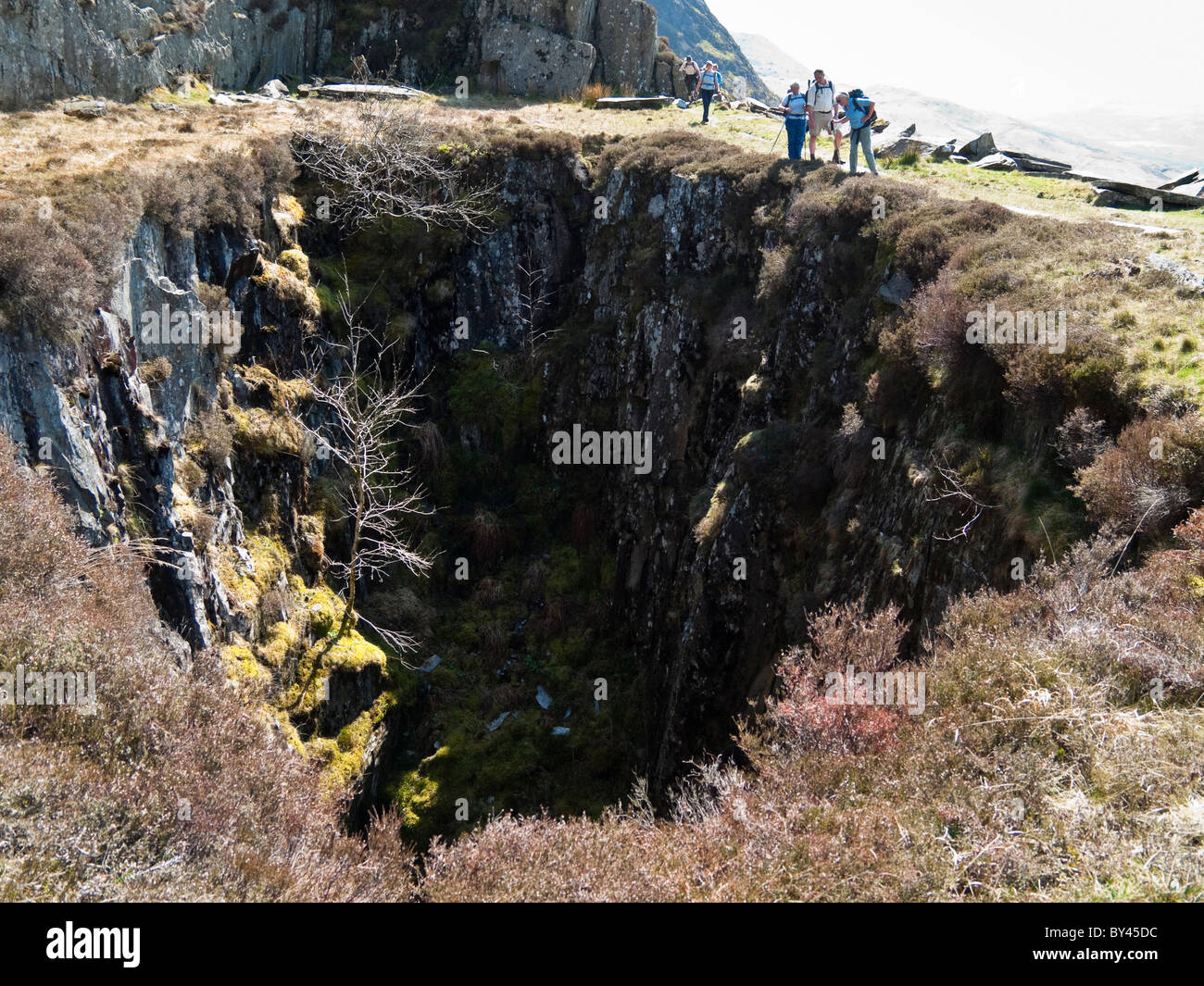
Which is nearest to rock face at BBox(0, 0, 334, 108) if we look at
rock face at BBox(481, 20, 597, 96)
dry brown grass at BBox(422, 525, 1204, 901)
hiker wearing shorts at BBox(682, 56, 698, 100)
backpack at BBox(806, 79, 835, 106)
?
rock face at BBox(481, 20, 597, 96)

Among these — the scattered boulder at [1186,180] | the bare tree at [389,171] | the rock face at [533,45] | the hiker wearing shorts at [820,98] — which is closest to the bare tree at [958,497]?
the hiker wearing shorts at [820,98]

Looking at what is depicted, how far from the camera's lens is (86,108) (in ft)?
62.0

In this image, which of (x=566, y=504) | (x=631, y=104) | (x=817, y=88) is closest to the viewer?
(x=817, y=88)

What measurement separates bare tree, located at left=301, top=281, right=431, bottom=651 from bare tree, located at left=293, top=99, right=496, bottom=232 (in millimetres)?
3079

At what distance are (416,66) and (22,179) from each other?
2567 cm

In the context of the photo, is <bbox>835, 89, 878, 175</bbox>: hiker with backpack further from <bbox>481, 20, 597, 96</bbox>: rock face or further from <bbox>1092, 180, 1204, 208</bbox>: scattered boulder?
<bbox>481, 20, 597, 96</bbox>: rock face

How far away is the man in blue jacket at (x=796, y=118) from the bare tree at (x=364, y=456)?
11.7 m

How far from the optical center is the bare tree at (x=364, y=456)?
16688 millimetres

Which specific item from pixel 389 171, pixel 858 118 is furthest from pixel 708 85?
pixel 389 171

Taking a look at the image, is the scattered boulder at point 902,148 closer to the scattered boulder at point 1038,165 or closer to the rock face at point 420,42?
the scattered boulder at point 1038,165

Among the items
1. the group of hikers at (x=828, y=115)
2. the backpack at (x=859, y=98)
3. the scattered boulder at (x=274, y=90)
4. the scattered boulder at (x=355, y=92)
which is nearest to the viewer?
the backpack at (x=859, y=98)

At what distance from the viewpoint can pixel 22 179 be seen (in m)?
12.4

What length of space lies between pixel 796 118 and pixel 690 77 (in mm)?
17824

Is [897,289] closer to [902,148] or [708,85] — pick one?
[902,148]
